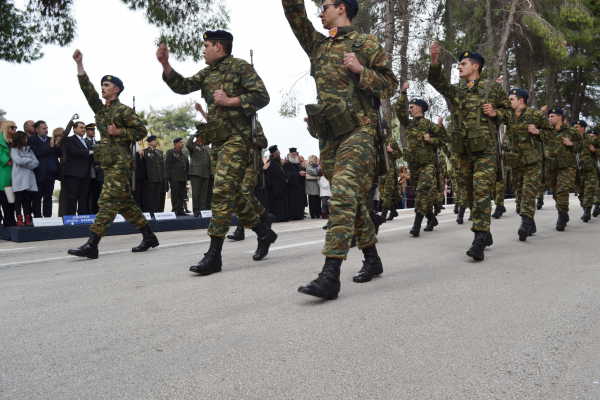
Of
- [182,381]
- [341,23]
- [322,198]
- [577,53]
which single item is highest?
[577,53]

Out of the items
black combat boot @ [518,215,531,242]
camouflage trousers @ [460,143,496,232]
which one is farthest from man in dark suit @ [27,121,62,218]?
black combat boot @ [518,215,531,242]

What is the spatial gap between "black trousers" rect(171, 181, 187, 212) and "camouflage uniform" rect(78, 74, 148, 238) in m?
6.82

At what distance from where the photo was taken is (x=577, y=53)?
92.9ft

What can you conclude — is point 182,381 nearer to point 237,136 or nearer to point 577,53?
point 237,136

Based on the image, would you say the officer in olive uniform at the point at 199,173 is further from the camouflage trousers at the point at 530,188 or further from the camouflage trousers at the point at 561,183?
the camouflage trousers at the point at 561,183

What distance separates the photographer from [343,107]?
381 centimetres

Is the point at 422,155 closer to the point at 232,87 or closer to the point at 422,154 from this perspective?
the point at 422,154

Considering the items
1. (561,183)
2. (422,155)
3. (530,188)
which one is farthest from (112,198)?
(561,183)

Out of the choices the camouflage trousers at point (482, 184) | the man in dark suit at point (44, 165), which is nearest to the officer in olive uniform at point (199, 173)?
the man in dark suit at point (44, 165)

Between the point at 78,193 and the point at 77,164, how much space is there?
62 cm

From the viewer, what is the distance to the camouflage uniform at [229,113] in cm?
494

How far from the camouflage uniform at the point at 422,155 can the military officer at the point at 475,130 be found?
214 cm

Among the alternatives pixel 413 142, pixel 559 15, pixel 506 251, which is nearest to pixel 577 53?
pixel 559 15

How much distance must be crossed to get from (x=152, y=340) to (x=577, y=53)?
103ft
